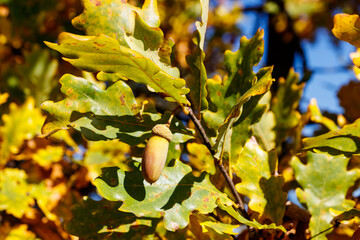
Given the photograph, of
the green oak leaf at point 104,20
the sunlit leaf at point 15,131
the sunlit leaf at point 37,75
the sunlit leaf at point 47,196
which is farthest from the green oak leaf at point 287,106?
the sunlit leaf at point 37,75

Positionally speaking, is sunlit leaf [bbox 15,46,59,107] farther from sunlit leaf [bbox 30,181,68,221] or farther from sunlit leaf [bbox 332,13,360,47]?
sunlit leaf [bbox 332,13,360,47]

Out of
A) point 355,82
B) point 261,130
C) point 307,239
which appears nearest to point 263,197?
point 307,239

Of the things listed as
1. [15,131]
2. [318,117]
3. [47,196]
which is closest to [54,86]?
[15,131]

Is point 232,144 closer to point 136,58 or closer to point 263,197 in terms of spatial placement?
point 263,197

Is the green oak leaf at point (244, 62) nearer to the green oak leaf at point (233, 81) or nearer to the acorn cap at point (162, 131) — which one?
the green oak leaf at point (233, 81)

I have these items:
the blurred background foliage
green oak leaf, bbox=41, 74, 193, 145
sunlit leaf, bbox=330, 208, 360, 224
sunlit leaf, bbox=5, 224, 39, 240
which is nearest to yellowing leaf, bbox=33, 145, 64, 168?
the blurred background foliage
